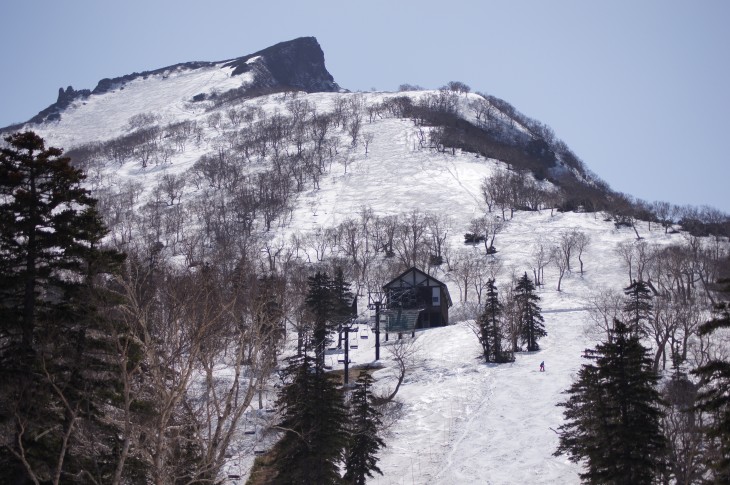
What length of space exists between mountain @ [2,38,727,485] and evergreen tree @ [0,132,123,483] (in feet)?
10.3

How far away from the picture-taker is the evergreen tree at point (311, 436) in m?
23.2

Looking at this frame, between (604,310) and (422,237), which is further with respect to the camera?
(422,237)

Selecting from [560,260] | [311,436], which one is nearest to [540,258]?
[560,260]

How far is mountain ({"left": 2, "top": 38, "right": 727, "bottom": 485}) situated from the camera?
35.7m

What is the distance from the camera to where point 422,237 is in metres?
103

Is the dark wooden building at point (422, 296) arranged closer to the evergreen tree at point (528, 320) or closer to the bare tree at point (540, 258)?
the evergreen tree at point (528, 320)

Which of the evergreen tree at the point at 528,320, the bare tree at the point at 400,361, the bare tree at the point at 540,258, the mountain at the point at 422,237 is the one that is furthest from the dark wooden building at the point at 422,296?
the bare tree at the point at 540,258

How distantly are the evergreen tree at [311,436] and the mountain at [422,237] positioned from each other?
5.64 feet

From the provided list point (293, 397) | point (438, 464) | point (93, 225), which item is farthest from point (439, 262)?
point (93, 225)

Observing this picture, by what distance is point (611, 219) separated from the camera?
11331cm

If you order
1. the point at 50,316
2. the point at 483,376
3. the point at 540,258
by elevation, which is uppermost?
the point at 50,316

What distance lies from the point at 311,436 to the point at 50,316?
11.2 meters

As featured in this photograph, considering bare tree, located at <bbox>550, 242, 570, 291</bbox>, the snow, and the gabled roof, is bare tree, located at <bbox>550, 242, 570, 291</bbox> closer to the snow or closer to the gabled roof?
the snow

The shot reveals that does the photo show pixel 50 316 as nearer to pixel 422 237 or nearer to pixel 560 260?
pixel 560 260
